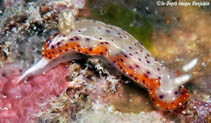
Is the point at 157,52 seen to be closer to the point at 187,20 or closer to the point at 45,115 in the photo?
the point at 187,20

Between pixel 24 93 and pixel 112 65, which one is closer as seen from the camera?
pixel 24 93

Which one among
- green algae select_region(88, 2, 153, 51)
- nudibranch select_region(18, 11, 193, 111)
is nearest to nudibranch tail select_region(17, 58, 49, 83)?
nudibranch select_region(18, 11, 193, 111)

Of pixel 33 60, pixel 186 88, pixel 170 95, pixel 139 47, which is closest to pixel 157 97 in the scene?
pixel 170 95

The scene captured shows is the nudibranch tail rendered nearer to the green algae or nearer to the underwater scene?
the underwater scene

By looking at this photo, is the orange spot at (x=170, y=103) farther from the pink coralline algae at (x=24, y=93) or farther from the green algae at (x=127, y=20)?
the pink coralline algae at (x=24, y=93)

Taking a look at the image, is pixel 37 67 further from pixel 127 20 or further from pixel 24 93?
pixel 127 20

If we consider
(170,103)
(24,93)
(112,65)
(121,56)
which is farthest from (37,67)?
(170,103)
